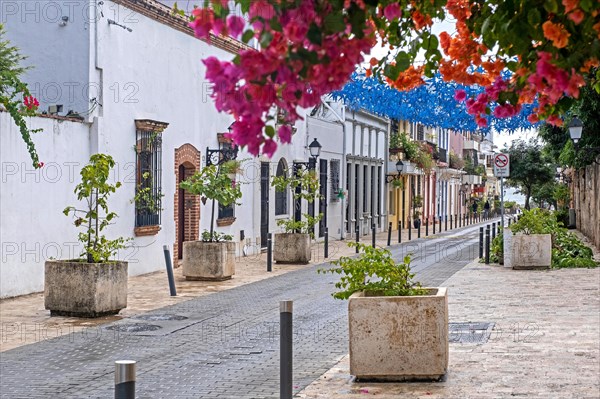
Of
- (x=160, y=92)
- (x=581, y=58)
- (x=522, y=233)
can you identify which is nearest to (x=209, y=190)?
(x=160, y=92)

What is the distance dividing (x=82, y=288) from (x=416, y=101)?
500cm

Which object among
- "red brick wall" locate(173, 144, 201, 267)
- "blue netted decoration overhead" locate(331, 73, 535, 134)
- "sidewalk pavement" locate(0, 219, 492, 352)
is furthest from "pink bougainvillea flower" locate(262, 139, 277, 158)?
"red brick wall" locate(173, 144, 201, 267)

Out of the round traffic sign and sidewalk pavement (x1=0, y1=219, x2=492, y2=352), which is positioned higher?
the round traffic sign

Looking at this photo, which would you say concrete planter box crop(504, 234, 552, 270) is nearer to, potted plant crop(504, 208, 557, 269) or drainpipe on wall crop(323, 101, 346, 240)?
potted plant crop(504, 208, 557, 269)

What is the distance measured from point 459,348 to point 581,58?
22.9 ft

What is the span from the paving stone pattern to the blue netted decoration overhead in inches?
116

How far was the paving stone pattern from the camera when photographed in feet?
27.2

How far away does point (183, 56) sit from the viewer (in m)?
22.5

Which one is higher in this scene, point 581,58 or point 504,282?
point 581,58

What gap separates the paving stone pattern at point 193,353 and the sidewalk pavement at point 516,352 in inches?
27.7

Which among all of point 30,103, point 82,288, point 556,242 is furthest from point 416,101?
point 556,242

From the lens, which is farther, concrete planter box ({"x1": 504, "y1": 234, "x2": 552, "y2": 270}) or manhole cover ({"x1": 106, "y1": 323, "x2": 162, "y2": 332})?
concrete planter box ({"x1": 504, "y1": 234, "x2": 552, "y2": 270})

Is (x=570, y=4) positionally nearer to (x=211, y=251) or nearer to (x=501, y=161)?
(x=211, y=251)

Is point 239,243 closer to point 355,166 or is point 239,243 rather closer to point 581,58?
point 355,166
